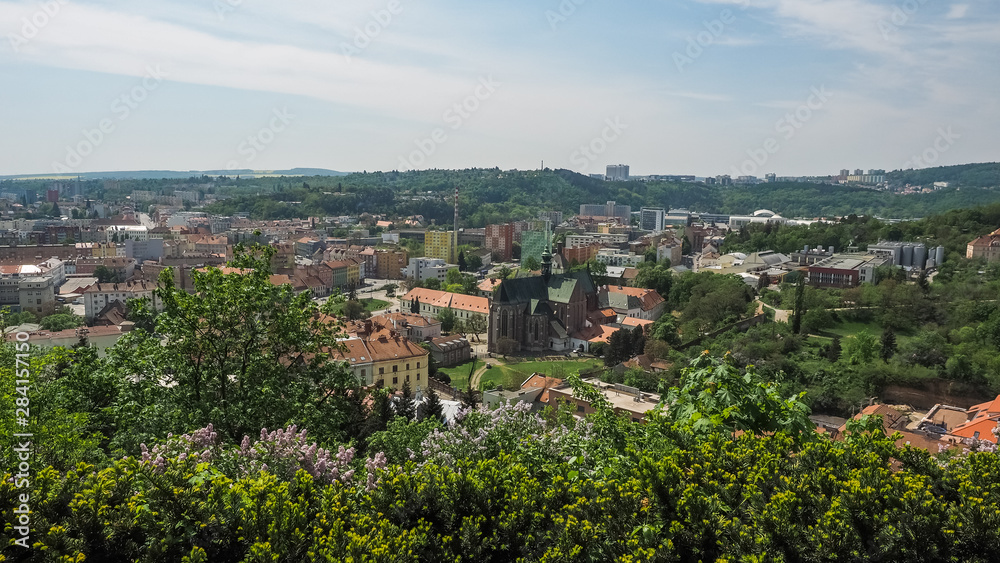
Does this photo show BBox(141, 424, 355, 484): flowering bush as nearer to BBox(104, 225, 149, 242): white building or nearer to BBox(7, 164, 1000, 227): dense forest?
BBox(104, 225, 149, 242): white building

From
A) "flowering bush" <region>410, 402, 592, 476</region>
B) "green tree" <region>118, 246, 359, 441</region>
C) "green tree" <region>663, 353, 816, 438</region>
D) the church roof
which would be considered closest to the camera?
"flowering bush" <region>410, 402, 592, 476</region>

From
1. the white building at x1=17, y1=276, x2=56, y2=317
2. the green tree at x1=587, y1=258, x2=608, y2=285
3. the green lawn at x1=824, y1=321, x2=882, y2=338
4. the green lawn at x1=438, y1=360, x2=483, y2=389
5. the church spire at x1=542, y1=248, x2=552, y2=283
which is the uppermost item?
the church spire at x1=542, y1=248, x2=552, y2=283

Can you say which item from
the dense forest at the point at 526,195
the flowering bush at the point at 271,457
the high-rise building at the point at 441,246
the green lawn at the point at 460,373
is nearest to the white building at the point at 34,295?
the green lawn at the point at 460,373

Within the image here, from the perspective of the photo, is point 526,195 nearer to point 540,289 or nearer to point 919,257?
point 919,257

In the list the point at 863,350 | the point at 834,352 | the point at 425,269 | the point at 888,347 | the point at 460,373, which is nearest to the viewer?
the point at 863,350

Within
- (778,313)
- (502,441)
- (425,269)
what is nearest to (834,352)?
(778,313)

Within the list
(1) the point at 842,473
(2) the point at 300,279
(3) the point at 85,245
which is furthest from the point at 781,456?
(3) the point at 85,245

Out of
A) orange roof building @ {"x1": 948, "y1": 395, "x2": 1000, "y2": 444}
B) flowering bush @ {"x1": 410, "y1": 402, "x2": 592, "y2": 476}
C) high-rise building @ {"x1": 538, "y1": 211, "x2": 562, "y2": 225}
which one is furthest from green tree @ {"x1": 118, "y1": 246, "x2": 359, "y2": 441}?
high-rise building @ {"x1": 538, "y1": 211, "x2": 562, "y2": 225}
